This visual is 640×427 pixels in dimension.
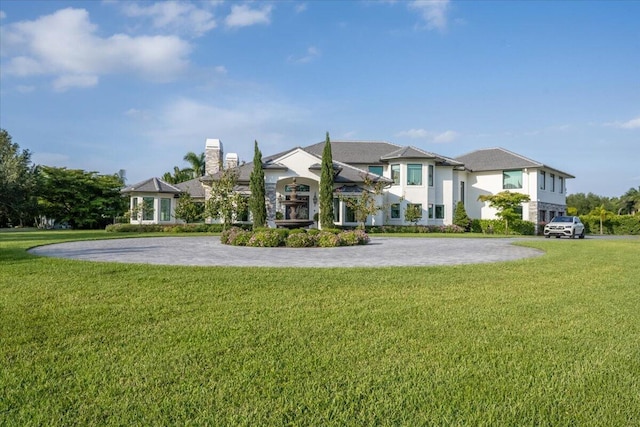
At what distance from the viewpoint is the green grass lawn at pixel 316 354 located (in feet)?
9.18

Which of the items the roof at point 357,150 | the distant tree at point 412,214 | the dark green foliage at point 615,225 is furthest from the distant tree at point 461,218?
the dark green foliage at point 615,225

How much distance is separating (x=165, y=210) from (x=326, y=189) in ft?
48.7

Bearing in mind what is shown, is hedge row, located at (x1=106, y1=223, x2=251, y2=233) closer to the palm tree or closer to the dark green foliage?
the palm tree

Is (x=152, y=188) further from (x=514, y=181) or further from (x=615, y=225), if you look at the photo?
(x=615, y=225)

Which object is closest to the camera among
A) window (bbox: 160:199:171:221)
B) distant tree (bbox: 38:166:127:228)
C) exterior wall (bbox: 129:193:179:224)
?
exterior wall (bbox: 129:193:179:224)

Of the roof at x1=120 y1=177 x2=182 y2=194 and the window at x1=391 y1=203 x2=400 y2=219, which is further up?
the roof at x1=120 y1=177 x2=182 y2=194

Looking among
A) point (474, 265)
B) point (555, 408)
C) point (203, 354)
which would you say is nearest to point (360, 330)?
point (203, 354)

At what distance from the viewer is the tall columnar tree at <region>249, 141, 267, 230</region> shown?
28.5 meters

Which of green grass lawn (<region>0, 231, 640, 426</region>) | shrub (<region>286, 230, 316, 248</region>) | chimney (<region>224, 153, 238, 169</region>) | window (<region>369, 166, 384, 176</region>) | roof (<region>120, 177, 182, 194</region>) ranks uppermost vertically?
chimney (<region>224, 153, 238, 169</region>)

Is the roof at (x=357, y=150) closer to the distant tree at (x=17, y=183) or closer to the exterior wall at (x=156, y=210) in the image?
the exterior wall at (x=156, y=210)

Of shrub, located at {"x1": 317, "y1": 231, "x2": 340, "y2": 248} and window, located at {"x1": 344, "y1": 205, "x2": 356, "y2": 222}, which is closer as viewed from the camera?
shrub, located at {"x1": 317, "y1": 231, "x2": 340, "y2": 248}

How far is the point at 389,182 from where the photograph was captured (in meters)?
32.0

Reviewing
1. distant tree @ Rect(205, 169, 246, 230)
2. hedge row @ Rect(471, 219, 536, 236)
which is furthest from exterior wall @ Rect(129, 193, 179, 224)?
hedge row @ Rect(471, 219, 536, 236)

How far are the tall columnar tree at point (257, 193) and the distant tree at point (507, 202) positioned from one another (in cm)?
1799
